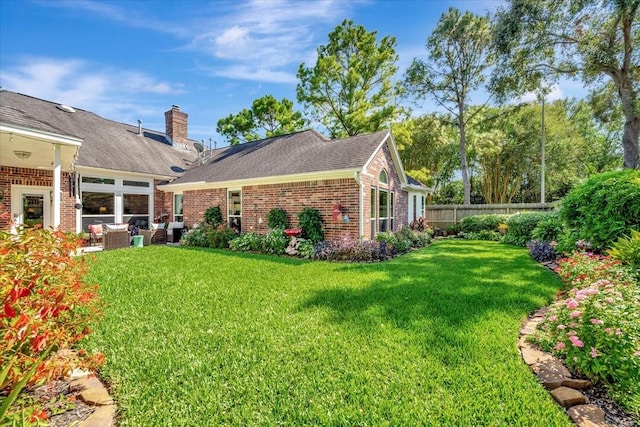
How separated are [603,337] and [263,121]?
92.3 feet

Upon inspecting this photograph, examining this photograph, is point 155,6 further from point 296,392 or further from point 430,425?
point 430,425

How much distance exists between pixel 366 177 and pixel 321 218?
2.13 metres

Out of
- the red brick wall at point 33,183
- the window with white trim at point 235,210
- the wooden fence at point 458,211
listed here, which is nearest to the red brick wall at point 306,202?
the window with white trim at point 235,210

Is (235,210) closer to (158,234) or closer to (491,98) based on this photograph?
(158,234)

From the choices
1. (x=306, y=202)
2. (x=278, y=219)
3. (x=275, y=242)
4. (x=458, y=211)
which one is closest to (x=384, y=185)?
(x=306, y=202)

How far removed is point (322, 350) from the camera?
3.16 metres

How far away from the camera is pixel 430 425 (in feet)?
6.98

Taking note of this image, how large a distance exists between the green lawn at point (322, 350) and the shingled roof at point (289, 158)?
510 cm

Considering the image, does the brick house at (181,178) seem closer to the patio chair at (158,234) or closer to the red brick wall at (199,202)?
the red brick wall at (199,202)

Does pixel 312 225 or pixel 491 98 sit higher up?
pixel 491 98

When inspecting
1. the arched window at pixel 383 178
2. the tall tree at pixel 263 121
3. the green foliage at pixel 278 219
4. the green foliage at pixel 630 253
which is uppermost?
the tall tree at pixel 263 121

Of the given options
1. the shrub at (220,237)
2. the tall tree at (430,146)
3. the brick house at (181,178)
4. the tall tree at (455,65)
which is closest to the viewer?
the brick house at (181,178)

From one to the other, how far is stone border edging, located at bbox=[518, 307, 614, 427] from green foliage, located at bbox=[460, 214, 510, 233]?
14.0m

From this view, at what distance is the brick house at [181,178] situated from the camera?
934 cm
